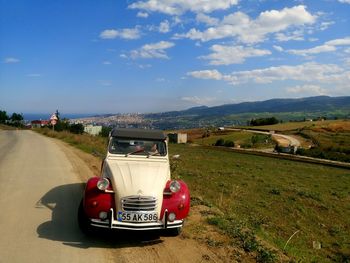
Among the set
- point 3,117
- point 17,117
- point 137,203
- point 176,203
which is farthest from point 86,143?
point 17,117

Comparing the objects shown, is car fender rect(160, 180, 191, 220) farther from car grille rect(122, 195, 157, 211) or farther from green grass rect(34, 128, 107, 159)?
green grass rect(34, 128, 107, 159)

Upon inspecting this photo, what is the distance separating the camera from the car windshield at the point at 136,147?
881 centimetres

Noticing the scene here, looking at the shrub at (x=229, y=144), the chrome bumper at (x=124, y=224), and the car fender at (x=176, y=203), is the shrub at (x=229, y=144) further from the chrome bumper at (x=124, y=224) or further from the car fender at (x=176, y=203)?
the chrome bumper at (x=124, y=224)

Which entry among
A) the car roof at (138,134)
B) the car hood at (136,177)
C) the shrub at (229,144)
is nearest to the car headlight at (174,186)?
the car hood at (136,177)

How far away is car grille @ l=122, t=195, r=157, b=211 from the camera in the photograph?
22.2 feet

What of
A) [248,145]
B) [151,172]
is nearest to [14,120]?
[248,145]

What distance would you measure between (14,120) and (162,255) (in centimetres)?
11108

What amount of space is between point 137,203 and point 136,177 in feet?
1.96

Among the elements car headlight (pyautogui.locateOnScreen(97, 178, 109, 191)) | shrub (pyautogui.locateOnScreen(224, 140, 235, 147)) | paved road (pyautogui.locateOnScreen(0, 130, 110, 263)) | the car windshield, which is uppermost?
the car windshield

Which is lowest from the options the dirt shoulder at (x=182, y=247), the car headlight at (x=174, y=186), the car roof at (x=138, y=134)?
the dirt shoulder at (x=182, y=247)

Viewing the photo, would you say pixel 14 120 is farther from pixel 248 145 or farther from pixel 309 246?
pixel 309 246

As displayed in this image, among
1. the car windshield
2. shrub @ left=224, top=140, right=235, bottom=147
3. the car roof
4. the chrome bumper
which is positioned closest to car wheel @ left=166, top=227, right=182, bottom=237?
the chrome bumper

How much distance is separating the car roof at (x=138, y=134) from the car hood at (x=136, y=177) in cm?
83

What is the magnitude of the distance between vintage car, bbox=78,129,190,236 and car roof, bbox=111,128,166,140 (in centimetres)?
101
